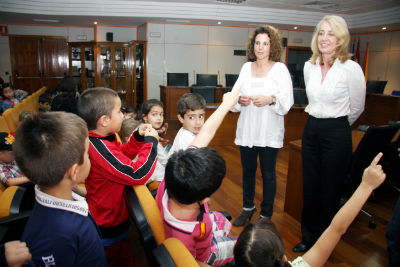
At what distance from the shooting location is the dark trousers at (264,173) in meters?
2.23

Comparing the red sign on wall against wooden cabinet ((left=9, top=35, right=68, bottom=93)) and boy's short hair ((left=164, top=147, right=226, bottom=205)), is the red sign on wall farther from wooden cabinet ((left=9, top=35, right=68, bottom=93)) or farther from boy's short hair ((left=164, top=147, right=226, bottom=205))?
boy's short hair ((left=164, top=147, right=226, bottom=205))

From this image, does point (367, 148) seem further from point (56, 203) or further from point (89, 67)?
point (89, 67)

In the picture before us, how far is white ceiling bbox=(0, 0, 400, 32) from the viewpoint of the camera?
7379mm

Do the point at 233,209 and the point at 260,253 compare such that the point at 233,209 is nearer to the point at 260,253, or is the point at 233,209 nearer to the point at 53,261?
the point at 260,253

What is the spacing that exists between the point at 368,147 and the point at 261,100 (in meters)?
0.96

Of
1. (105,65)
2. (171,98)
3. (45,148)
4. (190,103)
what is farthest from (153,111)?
A: (105,65)

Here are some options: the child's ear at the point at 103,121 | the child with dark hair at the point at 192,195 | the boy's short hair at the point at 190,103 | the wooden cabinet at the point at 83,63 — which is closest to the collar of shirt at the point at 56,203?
the child with dark hair at the point at 192,195

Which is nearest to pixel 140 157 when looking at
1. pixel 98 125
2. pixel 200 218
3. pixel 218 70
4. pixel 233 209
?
pixel 98 125

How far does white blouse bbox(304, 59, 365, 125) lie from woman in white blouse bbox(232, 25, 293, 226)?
291 millimetres

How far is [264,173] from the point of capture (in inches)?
89.3

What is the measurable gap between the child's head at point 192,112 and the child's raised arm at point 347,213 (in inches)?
46.0

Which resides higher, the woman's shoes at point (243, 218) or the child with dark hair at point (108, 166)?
the child with dark hair at point (108, 166)

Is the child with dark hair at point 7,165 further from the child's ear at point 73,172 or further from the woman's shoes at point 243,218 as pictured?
the woman's shoes at point 243,218

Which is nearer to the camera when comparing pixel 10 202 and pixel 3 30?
pixel 10 202
